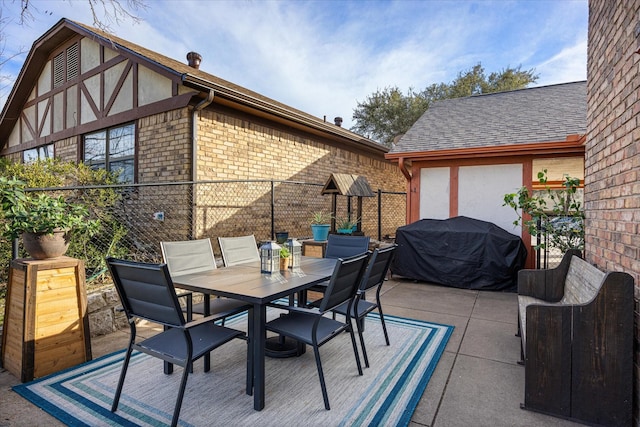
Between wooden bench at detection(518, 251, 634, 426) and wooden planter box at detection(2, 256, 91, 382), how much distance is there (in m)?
3.27

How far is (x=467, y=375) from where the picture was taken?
2617 mm

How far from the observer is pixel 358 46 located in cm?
826

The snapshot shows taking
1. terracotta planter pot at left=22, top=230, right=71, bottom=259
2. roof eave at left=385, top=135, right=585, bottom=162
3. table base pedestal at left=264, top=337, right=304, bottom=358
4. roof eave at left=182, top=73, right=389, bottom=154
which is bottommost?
table base pedestal at left=264, top=337, right=304, bottom=358

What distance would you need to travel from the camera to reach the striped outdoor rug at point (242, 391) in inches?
80.9

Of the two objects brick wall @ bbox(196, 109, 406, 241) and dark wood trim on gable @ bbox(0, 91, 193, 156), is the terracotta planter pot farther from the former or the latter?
dark wood trim on gable @ bbox(0, 91, 193, 156)

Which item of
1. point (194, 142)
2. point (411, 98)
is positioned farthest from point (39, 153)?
point (411, 98)

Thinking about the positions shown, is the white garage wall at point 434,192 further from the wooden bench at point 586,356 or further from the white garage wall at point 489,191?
the wooden bench at point 586,356

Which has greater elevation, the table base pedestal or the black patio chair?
the black patio chair

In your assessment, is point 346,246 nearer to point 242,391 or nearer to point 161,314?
point 242,391

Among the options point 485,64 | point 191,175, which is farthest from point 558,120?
point 485,64

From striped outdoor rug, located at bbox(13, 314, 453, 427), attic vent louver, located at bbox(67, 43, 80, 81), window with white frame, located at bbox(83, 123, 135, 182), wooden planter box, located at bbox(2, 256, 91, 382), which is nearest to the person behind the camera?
striped outdoor rug, located at bbox(13, 314, 453, 427)

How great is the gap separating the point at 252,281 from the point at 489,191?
5.21 metres

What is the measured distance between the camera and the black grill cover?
5234mm

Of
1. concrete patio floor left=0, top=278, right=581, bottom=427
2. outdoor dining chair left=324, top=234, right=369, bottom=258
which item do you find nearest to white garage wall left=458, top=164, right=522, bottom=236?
concrete patio floor left=0, top=278, right=581, bottom=427
